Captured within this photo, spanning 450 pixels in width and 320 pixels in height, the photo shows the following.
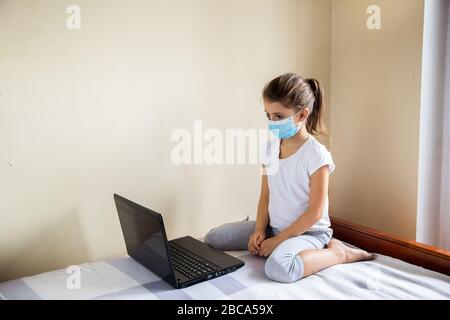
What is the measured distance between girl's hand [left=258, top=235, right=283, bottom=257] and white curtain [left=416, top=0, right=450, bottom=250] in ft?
1.86

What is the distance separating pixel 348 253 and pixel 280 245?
0.79 ft

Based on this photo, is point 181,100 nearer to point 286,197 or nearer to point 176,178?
point 176,178

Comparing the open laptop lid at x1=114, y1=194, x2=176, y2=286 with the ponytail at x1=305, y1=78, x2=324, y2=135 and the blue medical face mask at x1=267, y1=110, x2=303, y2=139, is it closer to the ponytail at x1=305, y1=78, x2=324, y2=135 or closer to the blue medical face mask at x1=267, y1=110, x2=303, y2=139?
the blue medical face mask at x1=267, y1=110, x2=303, y2=139

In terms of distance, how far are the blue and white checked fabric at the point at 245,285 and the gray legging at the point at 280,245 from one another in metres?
0.03

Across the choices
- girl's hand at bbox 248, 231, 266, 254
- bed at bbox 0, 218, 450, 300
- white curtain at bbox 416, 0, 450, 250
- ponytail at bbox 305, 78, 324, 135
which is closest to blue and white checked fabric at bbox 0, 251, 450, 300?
bed at bbox 0, 218, 450, 300

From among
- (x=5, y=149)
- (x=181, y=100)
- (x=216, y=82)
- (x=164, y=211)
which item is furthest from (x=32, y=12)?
(x=164, y=211)

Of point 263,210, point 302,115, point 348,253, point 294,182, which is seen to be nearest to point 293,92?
point 302,115

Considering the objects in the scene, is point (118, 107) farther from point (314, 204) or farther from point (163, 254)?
point (314, 204)

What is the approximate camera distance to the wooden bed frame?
121 centimetres

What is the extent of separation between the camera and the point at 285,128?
1.29 metres

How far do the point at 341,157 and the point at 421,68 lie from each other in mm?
514

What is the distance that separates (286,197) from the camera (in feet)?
4.46

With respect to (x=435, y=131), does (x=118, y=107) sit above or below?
above

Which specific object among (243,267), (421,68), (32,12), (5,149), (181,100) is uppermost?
(32,12)
